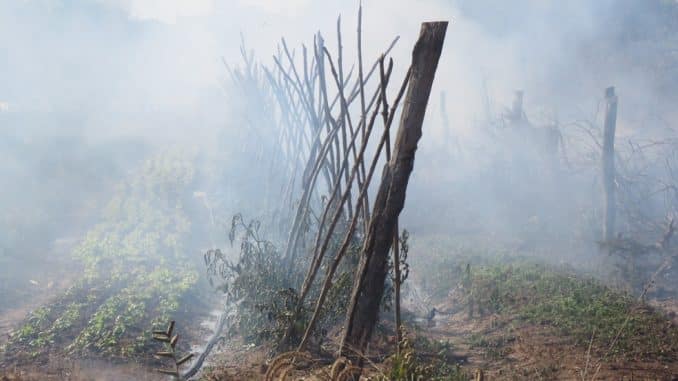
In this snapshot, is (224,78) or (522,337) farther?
(224,78)

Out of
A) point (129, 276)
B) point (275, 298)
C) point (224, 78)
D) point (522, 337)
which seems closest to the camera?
point (275, 298)

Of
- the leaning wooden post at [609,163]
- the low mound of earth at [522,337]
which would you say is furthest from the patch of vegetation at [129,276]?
the leaning wooden post at [609,163]

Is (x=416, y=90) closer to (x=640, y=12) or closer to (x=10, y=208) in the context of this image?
(x=10, y=208)

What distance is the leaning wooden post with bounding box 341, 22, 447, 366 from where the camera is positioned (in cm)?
391

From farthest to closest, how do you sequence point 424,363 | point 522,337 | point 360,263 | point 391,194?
point 522,337
point 424,363
point 360,263
point 391,194

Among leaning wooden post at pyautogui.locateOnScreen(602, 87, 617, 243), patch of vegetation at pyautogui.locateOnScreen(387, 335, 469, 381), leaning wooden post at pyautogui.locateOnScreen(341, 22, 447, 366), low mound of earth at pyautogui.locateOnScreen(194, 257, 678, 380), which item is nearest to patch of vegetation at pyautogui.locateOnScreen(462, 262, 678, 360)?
low mound of earth at pyautogui.locateOnScreen(194, 257, 678, 380)

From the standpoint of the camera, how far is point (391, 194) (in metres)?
4.02

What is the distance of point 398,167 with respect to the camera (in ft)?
13.1

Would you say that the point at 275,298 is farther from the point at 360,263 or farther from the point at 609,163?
the point at 609,163

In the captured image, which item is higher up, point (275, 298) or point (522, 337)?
point (275, 298)

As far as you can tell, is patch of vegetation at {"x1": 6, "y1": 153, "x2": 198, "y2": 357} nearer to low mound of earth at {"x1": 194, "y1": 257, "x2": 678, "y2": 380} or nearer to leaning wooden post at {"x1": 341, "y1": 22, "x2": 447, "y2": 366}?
low mound of earth at {"x1": 194, "y1": 257, "x2": 678, "y2": 380}

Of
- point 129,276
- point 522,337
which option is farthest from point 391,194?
point 129,276

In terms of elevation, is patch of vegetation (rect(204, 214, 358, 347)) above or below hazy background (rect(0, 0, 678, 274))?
below

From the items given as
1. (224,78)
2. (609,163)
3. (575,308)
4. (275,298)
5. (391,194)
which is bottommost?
(575,308)
